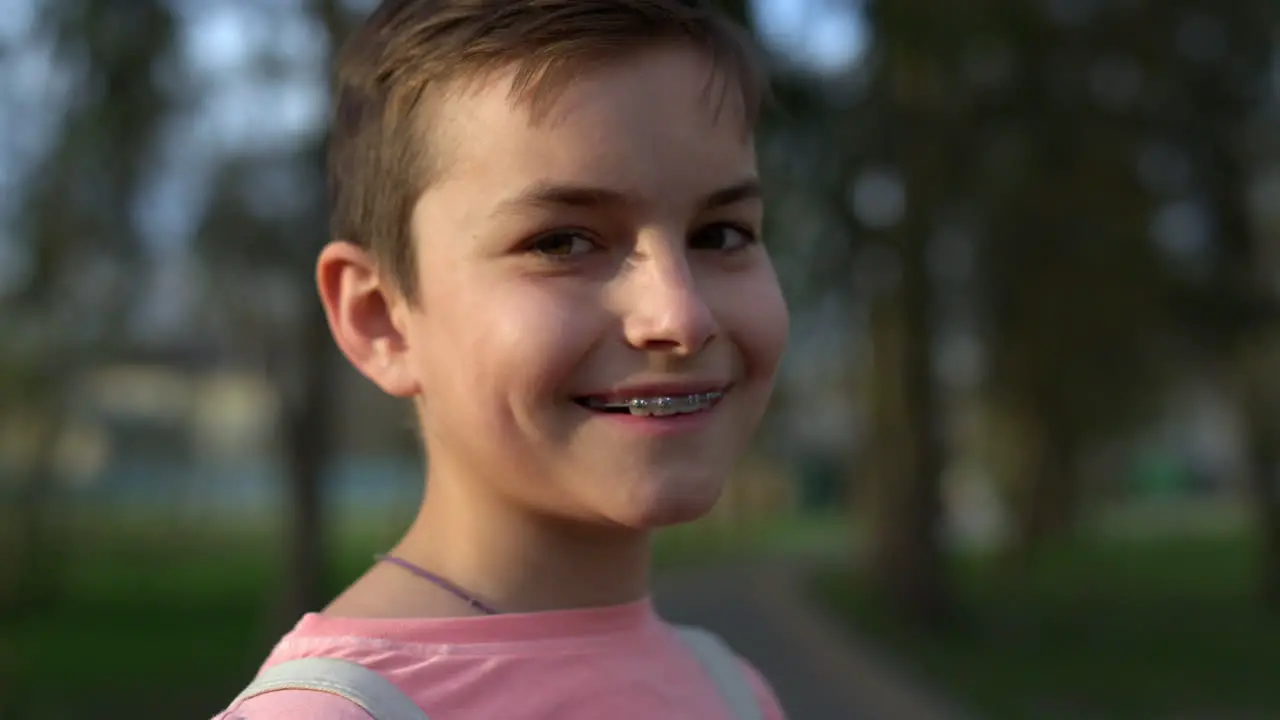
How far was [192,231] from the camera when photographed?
10086 millimetres

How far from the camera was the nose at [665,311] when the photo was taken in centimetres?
120

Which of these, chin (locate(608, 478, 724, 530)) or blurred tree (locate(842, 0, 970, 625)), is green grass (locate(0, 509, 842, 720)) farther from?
chin (locate(608, 478, 724, 530))

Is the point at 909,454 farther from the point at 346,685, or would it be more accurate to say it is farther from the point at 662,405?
the point at 346,685

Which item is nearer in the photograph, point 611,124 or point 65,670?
point 611,124

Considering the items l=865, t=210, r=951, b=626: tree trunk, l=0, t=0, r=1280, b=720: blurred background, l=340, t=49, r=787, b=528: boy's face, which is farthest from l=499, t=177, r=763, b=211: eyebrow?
l=865, t=210, r=951, b=626: tree trunk

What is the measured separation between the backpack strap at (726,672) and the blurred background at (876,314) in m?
2.47

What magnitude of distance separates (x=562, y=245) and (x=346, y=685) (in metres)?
0.46

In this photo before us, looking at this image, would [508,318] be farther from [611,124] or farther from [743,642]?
[743,642]

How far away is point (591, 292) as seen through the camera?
1.23 m

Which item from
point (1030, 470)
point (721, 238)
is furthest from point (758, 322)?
point (1030, 470)

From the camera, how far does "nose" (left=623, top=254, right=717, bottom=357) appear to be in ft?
3.95

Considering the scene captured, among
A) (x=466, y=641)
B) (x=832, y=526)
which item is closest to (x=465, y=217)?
(x=466, y=641)

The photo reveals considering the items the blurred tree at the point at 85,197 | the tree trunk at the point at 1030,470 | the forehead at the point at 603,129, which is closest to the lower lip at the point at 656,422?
the forehead at the point at 603,129

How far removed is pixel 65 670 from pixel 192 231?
13.1 ft
